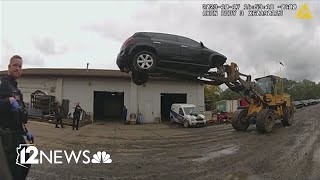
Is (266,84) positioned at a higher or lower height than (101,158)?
higher

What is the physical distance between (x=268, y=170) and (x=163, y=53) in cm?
425

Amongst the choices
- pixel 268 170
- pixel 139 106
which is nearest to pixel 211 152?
pixel 268 170

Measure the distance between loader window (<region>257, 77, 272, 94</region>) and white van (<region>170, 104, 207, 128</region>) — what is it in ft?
22.7

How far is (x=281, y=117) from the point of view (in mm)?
16531

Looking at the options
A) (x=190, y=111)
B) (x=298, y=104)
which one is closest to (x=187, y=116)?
(x=190, y=111)

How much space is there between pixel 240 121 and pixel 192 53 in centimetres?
806

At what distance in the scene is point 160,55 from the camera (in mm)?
8922

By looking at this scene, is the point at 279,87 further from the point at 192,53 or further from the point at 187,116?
the point at 192,53

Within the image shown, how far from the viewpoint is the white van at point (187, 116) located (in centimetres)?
2247

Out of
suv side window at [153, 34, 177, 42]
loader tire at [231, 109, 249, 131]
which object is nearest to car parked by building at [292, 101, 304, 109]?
loader tire at [231, 109, 249, 131]

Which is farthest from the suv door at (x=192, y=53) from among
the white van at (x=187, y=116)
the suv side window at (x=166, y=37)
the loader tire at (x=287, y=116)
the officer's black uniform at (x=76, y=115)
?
the white van at (x=187, y=116)

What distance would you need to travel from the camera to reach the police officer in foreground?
11.0 feet

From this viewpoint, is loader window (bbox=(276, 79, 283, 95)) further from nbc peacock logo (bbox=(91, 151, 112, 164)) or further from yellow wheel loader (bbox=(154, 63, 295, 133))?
nbc peacock logo (bbox=(91, 151, 112, 164))

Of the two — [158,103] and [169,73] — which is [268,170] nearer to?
[169,73]
